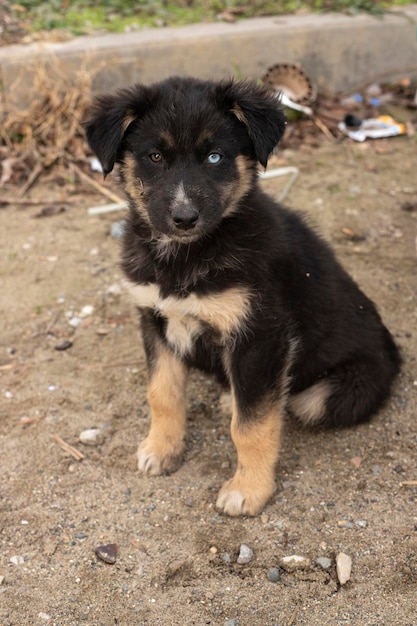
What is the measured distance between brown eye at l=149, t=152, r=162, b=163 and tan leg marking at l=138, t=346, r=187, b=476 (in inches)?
39.8

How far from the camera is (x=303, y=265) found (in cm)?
369

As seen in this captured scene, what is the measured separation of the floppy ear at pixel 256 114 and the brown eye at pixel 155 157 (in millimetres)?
392

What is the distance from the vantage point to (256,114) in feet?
10.7

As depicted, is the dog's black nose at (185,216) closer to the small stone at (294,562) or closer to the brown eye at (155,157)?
the brown eye at (155,157)

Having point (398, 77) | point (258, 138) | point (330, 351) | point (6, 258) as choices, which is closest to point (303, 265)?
point (330, 351)

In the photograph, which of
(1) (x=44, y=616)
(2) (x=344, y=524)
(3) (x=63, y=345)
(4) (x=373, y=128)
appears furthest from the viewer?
(4) (x=373, y=128)

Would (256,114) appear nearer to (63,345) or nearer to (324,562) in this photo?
(324,562)

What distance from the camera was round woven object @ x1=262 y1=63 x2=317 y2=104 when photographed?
744cm

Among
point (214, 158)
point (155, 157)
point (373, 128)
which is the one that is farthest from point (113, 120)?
point (373, 128)

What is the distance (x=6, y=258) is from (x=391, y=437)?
353 cm

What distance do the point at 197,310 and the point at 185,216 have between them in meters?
0.48

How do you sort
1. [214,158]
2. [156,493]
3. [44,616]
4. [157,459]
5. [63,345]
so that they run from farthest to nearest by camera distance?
[63,345] < [157,459] < [156,493] < [214,158] < [44,616]

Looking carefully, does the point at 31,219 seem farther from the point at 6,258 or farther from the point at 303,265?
the point at 303,265

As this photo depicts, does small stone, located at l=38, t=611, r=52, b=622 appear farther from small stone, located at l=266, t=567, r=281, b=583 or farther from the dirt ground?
small stone, located at l=266, t=567, r=281, b=583
